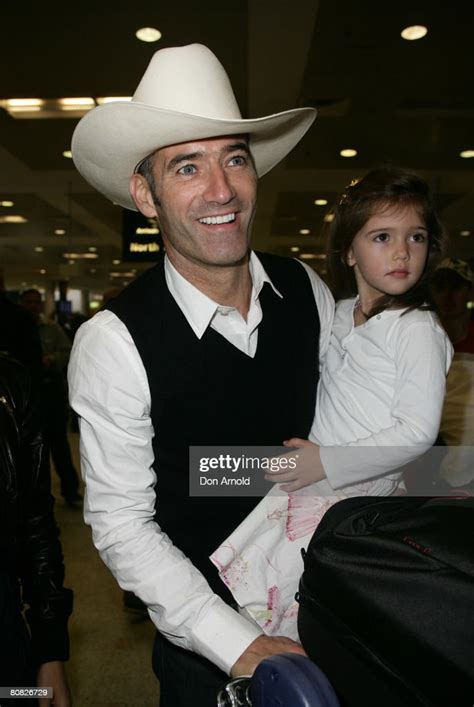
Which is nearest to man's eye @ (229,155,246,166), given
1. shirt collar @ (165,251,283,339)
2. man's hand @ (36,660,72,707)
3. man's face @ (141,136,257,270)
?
man's face @ (141,136,257,270)

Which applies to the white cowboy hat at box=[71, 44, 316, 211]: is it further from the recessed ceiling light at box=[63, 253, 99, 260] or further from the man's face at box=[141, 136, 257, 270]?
the recessed ceiling light at box=[63, 253, 99, 260]

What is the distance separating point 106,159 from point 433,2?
2.82 meters

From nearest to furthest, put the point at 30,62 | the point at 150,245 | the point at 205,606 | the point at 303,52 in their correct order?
the point at 205,606 < the point at 303,52 < the point at 30,62 < the point at 150,245

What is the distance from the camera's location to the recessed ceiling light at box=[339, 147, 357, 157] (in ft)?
18.4

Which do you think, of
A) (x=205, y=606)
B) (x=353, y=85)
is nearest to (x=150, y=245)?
(x=353, y=85)

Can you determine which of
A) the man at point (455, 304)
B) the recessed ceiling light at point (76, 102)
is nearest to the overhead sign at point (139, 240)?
the recessed ceiling light at point (76, 102)

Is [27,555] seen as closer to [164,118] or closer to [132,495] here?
[132,495]

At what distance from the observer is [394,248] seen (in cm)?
129

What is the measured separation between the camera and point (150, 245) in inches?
254

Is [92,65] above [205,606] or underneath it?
above

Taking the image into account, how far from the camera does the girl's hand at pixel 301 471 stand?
1.16 m

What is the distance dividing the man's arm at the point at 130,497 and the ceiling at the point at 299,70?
0.90 metres

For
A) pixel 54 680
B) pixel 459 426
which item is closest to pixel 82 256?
pixel 459 426

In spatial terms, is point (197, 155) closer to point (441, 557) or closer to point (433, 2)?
point (441, 557)
